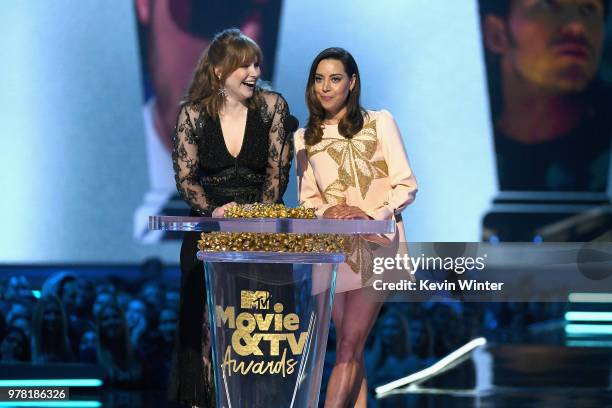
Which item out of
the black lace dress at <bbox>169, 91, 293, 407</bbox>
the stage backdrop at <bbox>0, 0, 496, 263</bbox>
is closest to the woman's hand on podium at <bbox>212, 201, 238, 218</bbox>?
the black lace dress at <bbox>169, 91, 293, 407</bbox>

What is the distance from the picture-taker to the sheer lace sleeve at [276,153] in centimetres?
393

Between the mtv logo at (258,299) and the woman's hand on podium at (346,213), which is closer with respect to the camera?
the mtv logo at (258,299)

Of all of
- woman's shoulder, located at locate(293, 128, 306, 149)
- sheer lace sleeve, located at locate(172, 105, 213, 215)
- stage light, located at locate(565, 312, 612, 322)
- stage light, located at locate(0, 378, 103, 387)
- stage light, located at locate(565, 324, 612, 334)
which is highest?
woman's shoulder, located at locate(293, 128, 306, 149)

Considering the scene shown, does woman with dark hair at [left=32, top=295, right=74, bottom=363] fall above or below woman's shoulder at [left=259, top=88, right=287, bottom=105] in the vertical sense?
below

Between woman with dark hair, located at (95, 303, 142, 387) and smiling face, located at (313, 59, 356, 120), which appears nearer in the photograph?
smiling face, located at (313, 59, 356, 120)

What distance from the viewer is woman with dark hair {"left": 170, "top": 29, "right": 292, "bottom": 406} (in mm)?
3885

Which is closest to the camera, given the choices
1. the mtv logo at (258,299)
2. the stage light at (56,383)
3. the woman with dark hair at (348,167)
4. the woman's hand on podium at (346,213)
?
the mtv logo at (258,299)

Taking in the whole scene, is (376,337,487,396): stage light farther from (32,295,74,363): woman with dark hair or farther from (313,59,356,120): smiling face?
(313,59,356,120): smiling face

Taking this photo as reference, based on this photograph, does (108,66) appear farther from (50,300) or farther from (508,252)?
(508,252)

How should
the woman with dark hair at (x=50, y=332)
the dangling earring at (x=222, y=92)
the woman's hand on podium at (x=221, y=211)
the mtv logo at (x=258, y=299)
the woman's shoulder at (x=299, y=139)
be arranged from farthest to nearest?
the woman with dark hair at (x=50, y=332)
the woman's shoulder at (x=299, y=139)
the dangling earring at (x=222, y=92)
the woman's hand on podium at (x=221, y=211)
the mtv logo at (x=258, y=299)

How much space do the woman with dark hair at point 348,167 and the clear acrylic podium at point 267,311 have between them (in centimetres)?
83

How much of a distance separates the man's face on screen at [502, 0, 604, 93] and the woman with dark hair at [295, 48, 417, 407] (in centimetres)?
202

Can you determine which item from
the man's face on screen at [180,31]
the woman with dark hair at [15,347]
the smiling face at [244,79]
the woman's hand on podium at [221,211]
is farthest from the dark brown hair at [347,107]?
the woman with dark hair at [15,347]

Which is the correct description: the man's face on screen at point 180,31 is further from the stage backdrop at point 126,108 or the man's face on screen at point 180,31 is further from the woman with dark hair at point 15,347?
the woman with dark hair at point 15,347
